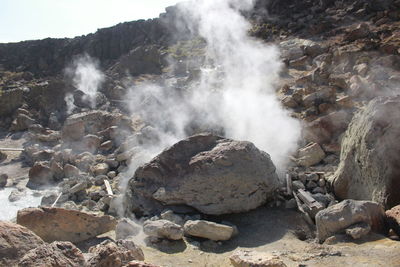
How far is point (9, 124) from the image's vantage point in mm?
14516

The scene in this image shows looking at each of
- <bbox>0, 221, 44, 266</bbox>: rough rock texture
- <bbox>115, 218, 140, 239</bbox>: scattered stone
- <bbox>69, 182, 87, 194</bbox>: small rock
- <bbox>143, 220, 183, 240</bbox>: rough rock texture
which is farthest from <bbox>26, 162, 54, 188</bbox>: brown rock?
<bbox>0, 221, 44, 266</bbox>: rough rock texture

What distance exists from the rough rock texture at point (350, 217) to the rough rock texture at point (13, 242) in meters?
2.99

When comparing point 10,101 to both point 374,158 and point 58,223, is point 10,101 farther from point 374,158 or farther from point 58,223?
point 374,158

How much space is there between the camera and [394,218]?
4.46 meters

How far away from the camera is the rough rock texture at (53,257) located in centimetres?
289

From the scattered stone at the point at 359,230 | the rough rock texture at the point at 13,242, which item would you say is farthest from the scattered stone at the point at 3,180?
the scattered stone at the point at 359,230

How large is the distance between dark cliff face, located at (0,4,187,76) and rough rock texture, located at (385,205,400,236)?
1993 cm

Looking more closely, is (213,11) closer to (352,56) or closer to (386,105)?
(352,56)

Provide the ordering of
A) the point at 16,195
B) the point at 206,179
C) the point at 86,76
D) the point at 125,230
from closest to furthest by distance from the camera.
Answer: the point at 125,230 → the point at 206,179 → the point at 16,195 → the point at 86,76

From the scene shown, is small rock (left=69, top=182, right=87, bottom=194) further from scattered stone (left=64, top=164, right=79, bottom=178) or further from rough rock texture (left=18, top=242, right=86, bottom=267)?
rough rock texture (left=18, top=242, right=86, bottom=267)

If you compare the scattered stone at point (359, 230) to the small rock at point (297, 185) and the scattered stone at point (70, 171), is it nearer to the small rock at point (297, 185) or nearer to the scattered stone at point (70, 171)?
the small rock at point (297, 185)

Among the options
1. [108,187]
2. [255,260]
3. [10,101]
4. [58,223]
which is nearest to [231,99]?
[108,187]

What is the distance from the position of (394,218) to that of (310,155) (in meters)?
2.64

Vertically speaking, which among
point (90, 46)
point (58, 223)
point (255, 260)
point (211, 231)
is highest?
point (90, 46)
